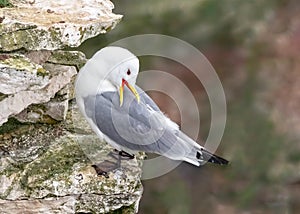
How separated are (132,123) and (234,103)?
242 cm

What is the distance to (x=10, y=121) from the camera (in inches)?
116

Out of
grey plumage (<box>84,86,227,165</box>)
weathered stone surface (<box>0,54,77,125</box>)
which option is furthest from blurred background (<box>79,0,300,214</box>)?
grey plumage (<box>84,86,227,165</box>)

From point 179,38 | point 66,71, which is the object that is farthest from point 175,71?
point 66,71

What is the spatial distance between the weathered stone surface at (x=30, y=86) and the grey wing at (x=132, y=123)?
14cm

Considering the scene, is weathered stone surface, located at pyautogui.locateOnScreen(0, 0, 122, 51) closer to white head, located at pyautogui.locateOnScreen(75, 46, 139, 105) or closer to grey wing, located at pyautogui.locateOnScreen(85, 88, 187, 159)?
white head, located at pyautogui.locateOnScreen(75, 46, 139, 105)

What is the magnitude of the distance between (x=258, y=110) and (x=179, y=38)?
74 cm

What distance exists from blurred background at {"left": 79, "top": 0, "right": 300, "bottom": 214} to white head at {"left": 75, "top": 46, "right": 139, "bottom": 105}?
162 centimetres

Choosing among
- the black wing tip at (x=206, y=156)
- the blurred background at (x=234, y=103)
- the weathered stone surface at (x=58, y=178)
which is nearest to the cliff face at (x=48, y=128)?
the weathered stone surface at (x=58, y=178)

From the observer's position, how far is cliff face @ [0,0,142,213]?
2633 millimetres

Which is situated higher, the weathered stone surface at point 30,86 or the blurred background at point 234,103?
the blurred background at point 234,103

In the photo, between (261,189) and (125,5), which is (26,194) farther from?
(261,189)

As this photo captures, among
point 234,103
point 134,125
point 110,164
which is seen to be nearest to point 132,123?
point 134,125

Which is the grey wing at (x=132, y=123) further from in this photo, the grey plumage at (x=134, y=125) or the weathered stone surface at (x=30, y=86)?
the weathered stone surface at (x=30, y=86)

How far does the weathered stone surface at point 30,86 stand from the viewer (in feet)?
8.31
